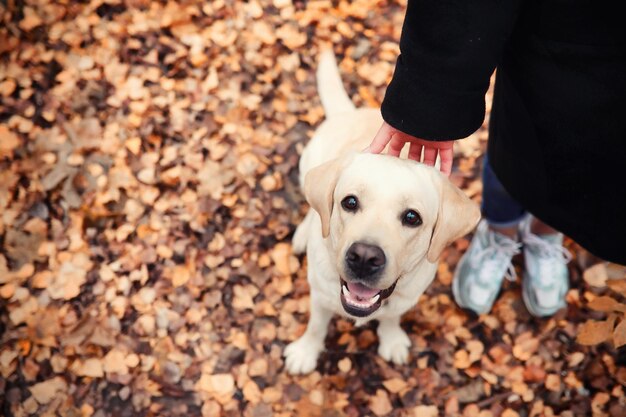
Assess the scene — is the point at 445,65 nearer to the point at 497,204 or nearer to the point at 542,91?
the point at 542,91

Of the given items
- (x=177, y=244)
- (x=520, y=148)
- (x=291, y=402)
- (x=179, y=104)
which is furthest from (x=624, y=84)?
(x=179, y=104)

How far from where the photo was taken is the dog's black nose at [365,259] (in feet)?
6.30

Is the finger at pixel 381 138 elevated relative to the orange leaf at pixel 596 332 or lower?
elevated

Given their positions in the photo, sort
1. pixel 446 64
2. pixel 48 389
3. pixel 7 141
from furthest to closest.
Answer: pixel 7 141 → pixel 48 389 → pixel 446 64

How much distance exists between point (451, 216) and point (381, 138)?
0.42m

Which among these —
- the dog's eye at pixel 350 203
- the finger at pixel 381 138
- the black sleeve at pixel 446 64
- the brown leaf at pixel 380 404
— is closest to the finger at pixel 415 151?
the finger at pixel 381 138

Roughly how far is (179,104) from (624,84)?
277 centimetres

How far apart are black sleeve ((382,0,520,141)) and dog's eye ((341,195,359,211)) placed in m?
0.32

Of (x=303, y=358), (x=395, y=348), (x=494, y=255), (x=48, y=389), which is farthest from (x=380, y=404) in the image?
(x=48, y=389)

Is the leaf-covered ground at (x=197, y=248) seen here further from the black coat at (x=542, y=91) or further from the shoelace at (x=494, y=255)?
the black coat at (x=542, y=91)

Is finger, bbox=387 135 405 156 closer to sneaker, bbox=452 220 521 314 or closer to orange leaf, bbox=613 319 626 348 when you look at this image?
orange leaf, bbox=613 319 626 348

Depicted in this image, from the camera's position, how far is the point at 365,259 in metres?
1.93

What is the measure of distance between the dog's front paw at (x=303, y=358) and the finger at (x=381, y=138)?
1.26m

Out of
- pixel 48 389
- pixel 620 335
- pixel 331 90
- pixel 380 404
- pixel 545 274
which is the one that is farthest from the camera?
pixel 331 90
